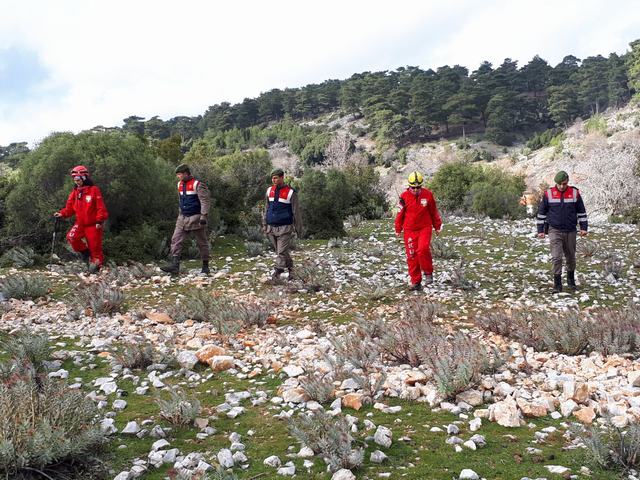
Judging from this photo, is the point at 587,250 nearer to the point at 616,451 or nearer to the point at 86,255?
Result: the point at 616,451

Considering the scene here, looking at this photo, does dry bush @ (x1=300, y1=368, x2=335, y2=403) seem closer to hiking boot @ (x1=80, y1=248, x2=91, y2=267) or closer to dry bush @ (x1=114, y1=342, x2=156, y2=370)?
dry bush @ (x1=114, y1=342, x2=156, y2=370)

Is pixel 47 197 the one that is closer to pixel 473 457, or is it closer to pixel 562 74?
pixel 473 457

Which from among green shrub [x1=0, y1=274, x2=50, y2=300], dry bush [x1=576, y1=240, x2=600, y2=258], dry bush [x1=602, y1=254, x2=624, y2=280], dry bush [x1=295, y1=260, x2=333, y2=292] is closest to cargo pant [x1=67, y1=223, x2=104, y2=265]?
green shrub [x1=0, y1=274, x2=50, y2=300]

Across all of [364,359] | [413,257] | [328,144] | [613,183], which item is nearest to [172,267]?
[413,257]

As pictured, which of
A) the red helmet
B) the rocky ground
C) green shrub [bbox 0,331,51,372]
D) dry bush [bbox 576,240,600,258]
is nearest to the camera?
the rocky ground

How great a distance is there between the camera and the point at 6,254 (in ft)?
39.5

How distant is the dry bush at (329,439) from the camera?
11.4ft

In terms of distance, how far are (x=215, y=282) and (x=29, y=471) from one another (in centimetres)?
730

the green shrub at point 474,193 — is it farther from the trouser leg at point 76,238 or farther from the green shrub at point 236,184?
the trouser leg at point 76,238

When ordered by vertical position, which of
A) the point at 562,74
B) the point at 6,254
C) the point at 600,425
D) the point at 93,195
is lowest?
the point at 600,425

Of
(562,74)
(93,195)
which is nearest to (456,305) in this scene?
(93,195)

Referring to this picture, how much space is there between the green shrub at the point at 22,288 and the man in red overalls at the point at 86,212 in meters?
1.87

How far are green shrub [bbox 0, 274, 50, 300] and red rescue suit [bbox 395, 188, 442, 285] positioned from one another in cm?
664

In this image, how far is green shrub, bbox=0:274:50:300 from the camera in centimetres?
888
